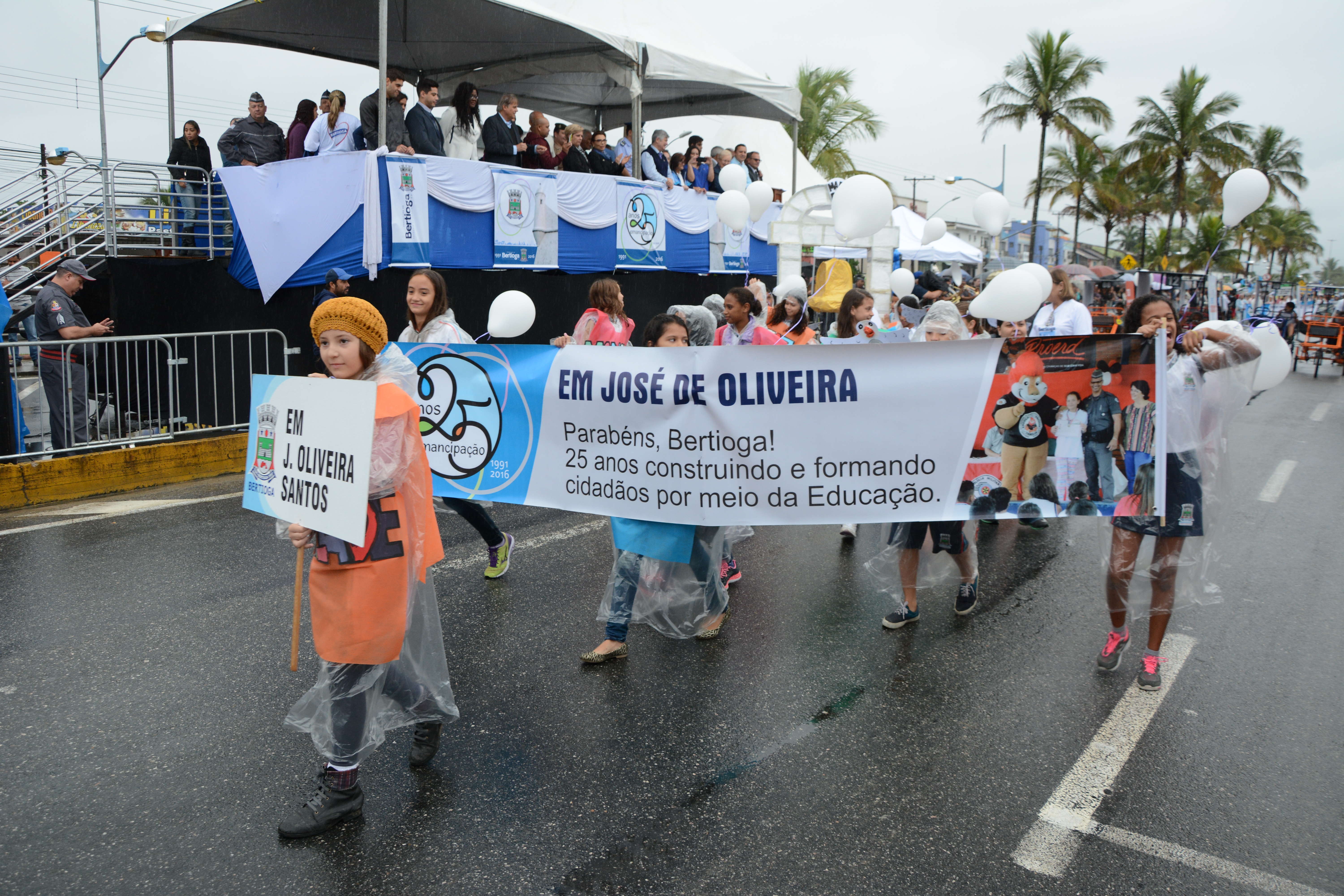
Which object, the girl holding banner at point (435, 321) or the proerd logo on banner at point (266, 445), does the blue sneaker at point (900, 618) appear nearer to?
the girl holding banner at point (435, 321)

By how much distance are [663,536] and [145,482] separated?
5.98 meters

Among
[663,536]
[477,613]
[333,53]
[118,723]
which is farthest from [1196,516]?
[333,53]

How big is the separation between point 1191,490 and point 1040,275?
2412 millimetres

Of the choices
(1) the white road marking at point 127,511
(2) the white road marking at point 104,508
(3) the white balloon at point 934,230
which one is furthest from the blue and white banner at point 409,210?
(3) the white balloon at point 934,230

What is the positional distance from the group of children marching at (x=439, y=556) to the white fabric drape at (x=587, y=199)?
6781mm

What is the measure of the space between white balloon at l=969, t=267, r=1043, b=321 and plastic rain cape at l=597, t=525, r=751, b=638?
1.82 m

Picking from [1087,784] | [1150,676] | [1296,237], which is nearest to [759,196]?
[1150,676]

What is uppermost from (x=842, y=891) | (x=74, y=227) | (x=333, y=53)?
(x=333, y=53)

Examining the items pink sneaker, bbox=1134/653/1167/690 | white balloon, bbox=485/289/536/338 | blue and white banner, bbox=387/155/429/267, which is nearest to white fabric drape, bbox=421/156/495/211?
blue and white banner, bbox=387/155/429/267

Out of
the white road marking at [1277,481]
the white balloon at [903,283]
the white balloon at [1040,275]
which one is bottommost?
the white road marking at [1277,481]

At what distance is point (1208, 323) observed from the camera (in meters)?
4.29

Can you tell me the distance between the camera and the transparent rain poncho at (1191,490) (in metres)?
4.10

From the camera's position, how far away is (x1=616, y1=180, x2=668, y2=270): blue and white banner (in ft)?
46.3

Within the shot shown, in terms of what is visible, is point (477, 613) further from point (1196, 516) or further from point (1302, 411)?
point (1302, 411)
